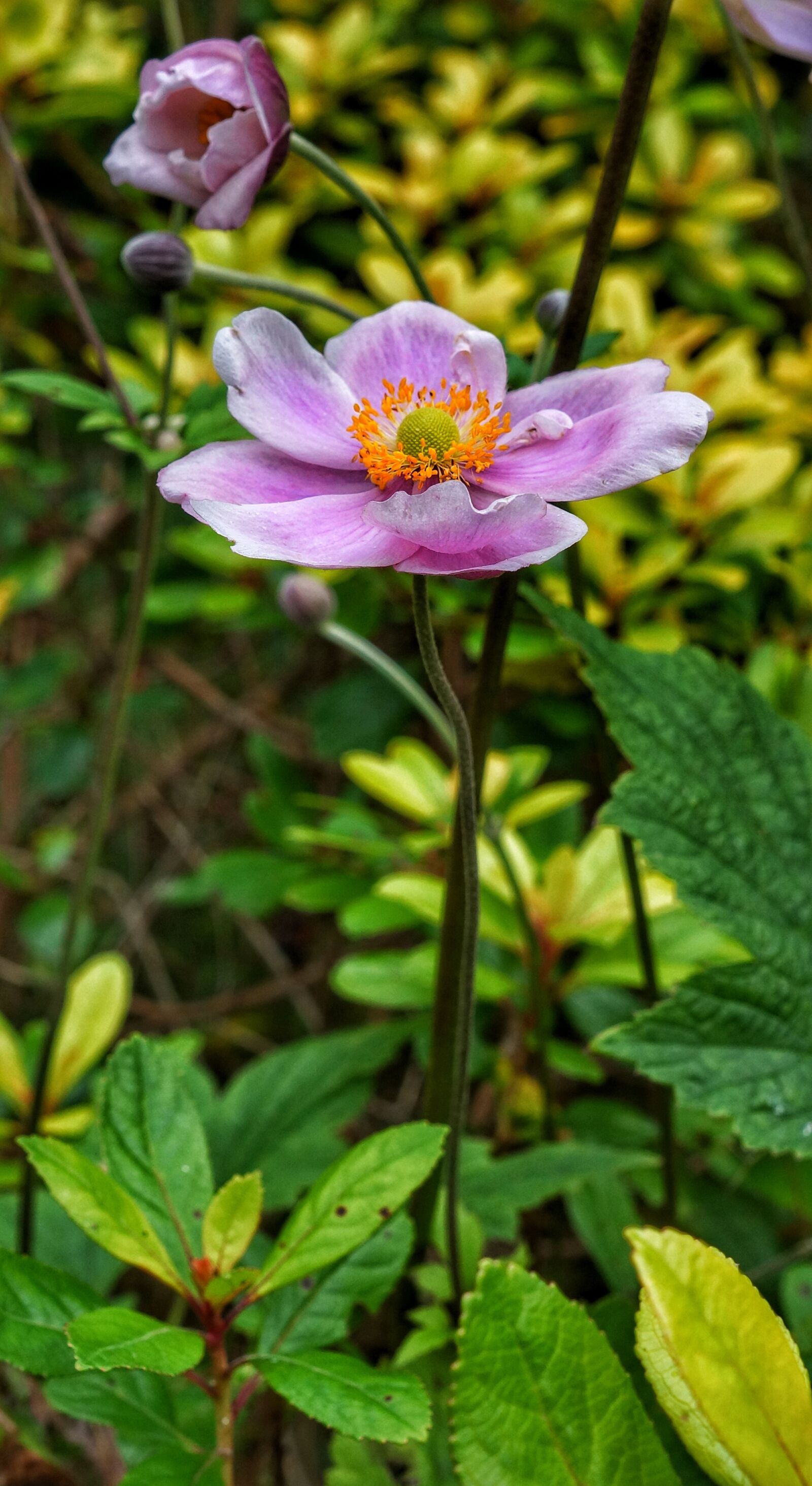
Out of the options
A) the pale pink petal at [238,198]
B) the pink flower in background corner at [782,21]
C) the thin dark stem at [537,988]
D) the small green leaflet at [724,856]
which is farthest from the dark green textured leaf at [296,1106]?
the pink flower in background corner at [782,21]

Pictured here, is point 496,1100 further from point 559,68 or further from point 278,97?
point 559,68

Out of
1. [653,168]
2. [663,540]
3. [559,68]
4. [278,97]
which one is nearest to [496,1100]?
[663,540]

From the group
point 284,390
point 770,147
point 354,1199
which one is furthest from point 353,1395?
point 770,147

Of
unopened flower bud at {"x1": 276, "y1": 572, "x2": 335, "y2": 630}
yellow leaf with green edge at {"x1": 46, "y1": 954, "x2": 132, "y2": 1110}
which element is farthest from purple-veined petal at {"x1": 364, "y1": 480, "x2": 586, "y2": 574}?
yellow leaf with green edge at {"x1": 46, "y1": 954, "x2": 132, "y2": 1110}

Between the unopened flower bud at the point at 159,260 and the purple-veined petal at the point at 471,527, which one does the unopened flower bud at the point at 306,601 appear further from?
the purple-veined petal at the point at 471,527

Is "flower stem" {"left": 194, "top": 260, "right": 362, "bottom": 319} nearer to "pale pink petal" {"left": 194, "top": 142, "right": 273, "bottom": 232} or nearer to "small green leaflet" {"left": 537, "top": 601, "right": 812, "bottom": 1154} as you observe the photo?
"pale pink petal" {"left": 194, "top": 142, "right": 273, "bottom": 232}
